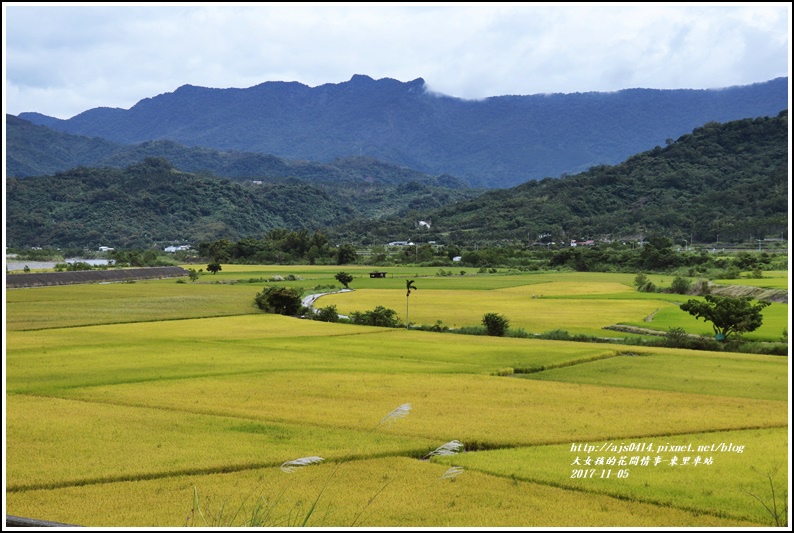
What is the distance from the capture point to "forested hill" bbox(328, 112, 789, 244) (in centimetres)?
13512

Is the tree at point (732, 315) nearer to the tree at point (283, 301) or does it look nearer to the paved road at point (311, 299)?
the paved road at point (311, 299)

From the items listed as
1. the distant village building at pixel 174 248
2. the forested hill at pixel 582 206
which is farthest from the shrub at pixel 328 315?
the distant village building at pixel 174 248

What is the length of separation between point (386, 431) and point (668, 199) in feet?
490

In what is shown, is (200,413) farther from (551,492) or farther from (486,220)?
(486,220)

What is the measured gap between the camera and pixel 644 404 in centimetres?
2409

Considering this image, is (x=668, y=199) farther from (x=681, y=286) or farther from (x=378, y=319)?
(x=378, y=319)

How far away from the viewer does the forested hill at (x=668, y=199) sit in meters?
135

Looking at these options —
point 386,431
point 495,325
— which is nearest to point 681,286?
point 495,325

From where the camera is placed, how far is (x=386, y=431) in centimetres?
2070

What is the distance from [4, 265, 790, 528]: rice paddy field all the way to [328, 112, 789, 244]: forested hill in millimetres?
96584

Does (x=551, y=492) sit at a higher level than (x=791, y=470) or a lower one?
lower

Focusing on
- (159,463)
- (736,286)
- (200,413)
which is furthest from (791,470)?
(736,286)

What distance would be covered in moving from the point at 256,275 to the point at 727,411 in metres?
88.2

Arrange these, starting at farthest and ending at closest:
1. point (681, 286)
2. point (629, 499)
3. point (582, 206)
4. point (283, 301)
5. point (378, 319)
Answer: point (582, 206), point (681, 286), point (283, 301), point (378, 319), point (629, 499)
